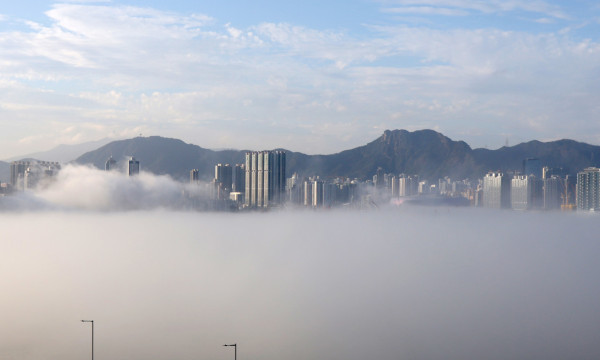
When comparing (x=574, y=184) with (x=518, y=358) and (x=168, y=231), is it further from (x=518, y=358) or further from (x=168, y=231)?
(x=168, y=231)

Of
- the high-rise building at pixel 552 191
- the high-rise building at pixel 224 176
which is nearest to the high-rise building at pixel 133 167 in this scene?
the high-rise building at pixel 224 176

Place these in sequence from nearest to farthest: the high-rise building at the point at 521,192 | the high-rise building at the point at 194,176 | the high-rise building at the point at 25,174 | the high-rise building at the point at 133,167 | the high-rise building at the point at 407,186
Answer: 1. the high-rise building at the point at 25,174
2. the high-rise building at the point at 521,192
3. the high-rise building at the point at 133,167
4. the high-rise building at the point at 194,176
5. the high-rise building at the point at 407,186

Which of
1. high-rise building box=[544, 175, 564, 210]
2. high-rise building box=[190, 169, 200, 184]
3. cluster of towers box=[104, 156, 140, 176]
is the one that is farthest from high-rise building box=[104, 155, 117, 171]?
high-rise building box=[544, 175, 564, 210]

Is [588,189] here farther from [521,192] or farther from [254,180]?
[254,180]

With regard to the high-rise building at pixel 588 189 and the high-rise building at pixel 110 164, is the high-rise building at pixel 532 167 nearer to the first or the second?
the high-rise building at pixel 588 189

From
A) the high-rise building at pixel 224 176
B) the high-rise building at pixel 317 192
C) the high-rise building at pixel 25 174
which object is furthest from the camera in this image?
the high-rise building at pixel 317 192

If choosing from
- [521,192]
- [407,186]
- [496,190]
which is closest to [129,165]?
[407,186]
